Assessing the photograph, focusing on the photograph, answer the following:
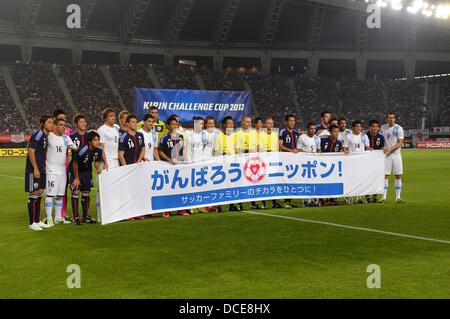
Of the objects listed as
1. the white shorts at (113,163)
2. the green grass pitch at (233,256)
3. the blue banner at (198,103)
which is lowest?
the green grass pitch at (233,256)

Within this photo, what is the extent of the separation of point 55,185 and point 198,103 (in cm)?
902

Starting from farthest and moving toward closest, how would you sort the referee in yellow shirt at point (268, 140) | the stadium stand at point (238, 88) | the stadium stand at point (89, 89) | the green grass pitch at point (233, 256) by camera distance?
the stadium stand at point (89, 89) → the stadium stand at point (238, 88) → the referee in yellow shirt at point (268, 140) → the green grass pitch at point (233, 256)

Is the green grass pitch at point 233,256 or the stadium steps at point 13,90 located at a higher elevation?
the stadium steps at point 13,90

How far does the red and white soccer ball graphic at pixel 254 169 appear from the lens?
39.1ft

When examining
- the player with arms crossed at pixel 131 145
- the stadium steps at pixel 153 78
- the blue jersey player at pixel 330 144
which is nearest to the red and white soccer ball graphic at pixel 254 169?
the blue jersey player at pixel 330 144

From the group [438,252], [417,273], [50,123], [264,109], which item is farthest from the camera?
[264,109]

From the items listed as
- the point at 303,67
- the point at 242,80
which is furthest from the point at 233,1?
the point at 303,67

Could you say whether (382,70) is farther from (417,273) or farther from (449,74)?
(417,273)

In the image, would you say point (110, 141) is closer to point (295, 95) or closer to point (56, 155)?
point (56, 155)

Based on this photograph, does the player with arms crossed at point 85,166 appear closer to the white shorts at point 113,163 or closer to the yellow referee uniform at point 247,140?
the white shorts at point 113,163

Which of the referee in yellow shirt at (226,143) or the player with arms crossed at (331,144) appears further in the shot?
the player with arms crossed at (331,144)

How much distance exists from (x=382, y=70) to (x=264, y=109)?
15.5 metres

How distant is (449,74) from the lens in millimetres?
60031

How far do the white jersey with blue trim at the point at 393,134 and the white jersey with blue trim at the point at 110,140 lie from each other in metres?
6.65
